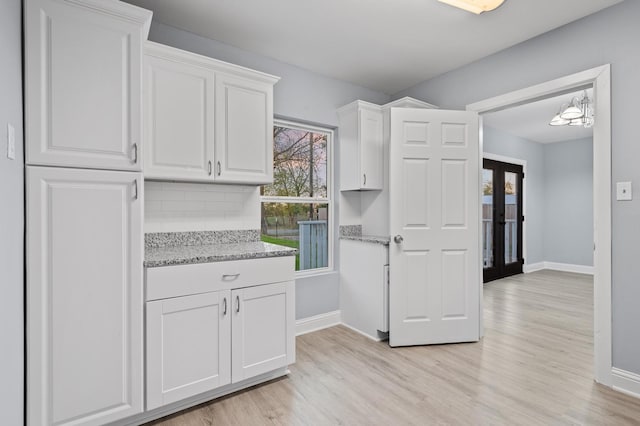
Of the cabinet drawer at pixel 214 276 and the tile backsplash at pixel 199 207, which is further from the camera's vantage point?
the tile backsplash at pixel 199 207

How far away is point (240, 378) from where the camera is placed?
82.7 inches

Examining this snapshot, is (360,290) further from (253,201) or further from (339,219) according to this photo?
(253,201)

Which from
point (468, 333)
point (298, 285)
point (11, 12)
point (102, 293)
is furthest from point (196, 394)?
point (468, 333)

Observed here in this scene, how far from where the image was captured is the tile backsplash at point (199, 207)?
95.0 inches

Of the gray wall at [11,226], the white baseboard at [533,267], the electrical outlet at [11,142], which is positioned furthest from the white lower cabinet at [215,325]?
the white baseboard at [533,267]

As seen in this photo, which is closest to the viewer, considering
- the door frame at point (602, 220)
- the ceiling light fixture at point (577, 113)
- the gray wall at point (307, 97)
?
the door frame at point (602, 220)

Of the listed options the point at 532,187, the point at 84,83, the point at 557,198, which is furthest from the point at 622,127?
the point at 557,198

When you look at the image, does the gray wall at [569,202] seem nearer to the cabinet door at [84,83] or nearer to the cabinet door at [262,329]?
the cabinet door at [262,329]

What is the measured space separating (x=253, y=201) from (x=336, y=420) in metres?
1.78

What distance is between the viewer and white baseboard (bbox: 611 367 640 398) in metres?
2.08

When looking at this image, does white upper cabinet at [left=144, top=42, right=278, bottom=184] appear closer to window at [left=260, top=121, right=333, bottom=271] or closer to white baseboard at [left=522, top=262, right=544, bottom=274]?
window at [left=260, top=121, right=333, bottom=271]

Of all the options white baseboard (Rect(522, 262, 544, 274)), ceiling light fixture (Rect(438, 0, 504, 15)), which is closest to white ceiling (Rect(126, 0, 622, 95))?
ceiling light fixture (Rect(438, 0, 504, 15))

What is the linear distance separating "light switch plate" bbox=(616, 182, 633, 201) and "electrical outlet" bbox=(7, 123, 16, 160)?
132 inches

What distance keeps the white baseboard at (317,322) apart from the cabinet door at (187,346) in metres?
1.22
